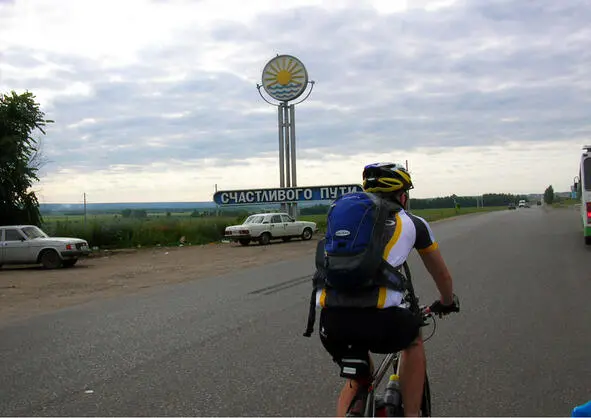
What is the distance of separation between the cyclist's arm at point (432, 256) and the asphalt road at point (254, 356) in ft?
5.57

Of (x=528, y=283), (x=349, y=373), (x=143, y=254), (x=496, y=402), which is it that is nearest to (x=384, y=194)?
(x=349, y=373)

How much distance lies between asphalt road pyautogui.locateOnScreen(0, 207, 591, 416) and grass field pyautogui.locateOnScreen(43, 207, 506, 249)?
18.8 m

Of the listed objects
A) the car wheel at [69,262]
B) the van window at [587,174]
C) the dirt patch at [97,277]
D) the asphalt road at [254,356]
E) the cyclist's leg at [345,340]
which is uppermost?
the van window at [587,174]

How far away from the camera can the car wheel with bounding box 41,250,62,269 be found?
20391 mm

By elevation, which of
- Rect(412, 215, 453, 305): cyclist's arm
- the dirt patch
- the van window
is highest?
the van window

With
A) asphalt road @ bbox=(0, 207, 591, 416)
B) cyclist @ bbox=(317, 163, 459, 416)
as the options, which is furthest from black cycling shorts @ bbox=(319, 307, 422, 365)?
asphalt road @ bbox=(0, 207, 591, 416)

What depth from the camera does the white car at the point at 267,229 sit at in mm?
30109

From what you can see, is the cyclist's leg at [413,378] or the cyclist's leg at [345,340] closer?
the cyclist's leg at [345,340]

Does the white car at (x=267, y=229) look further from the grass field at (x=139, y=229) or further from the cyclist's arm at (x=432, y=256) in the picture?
the cyclist's arm at (x=432, y=256)

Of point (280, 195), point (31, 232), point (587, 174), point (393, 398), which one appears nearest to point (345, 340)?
point (393, 398)

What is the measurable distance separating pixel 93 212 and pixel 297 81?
13.7 m

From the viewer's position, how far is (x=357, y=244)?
9.50 feet

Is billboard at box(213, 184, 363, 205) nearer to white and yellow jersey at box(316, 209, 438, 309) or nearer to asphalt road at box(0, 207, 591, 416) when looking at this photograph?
asphalt road at box(0, 207, 591, 416)

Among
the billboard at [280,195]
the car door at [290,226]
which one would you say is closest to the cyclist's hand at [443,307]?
the car door at [290,226]
